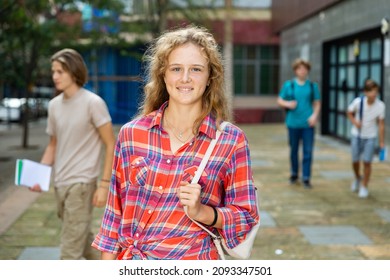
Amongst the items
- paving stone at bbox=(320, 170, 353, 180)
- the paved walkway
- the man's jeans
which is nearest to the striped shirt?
the paved walkway

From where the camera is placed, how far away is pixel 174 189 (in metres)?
2.49

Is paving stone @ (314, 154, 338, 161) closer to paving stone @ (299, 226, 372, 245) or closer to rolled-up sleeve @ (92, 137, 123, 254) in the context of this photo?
paving stone @ (299, 226, 372, 245)

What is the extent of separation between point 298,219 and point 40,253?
3028 millimetres

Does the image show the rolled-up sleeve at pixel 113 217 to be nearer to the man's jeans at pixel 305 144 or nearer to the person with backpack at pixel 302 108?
the person with backpack at pixel 302 108

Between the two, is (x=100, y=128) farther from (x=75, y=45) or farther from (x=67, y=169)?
(x=75, y=45)

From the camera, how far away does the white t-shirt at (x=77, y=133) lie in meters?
4.92

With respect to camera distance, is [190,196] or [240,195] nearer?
[190,196]

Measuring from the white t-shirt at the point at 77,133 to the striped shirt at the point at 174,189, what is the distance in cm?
235

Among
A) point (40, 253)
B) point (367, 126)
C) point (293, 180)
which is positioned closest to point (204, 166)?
point (40, 253)

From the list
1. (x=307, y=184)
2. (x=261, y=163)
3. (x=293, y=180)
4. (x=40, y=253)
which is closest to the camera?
(x=40, y=253)

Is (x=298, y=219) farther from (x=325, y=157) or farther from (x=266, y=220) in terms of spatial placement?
(x=325, y=157)

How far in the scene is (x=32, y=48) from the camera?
17797 millimetres

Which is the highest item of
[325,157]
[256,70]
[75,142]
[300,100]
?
[75,142]
